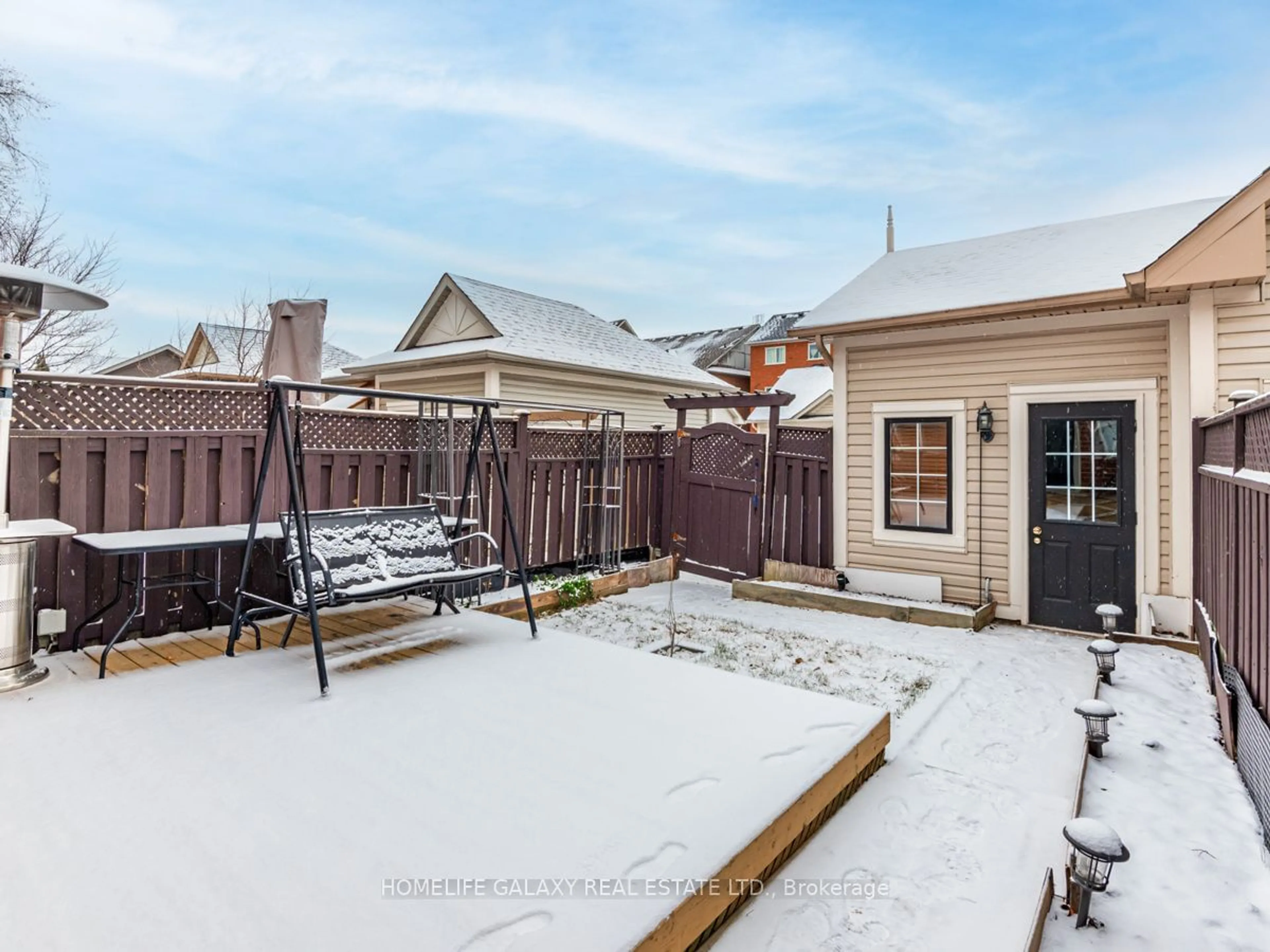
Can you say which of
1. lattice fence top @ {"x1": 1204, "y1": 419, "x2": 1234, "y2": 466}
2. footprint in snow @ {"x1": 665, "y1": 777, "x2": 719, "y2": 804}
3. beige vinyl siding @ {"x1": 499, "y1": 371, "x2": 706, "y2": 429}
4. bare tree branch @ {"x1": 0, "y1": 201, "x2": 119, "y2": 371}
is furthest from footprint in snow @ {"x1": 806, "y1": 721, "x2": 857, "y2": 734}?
bare tree branch @ {"x1": 0, "y1": 201, "x2": 119, "y2": 371}

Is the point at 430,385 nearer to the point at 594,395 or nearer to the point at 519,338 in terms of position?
the point at 519,338

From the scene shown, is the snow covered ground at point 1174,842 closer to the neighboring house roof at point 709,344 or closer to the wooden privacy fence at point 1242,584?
the wooden privacy fence at point 1242,584

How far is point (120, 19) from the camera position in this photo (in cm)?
774

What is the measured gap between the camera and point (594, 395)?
35.6 feet

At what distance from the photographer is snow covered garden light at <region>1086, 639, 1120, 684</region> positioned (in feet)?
13.6

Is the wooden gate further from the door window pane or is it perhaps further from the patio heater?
the patio heater

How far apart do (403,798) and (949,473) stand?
5489 millimetres

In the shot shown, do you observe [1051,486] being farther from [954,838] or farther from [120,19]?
[120,19]

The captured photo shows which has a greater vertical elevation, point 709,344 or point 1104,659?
point 709,344

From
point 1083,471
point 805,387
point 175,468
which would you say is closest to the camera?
point 175,468

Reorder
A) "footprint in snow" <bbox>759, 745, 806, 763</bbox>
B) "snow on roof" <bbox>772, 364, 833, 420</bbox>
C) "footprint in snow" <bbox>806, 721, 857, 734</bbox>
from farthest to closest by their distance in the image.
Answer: "snow on roof" <bbox>772, 364, 833, 420</bbox> → "footprint in snow" <bbox>806, 721, 857, 734</bbox> → "footprint in snow" <bbox>759, 745, 806, 763</bbox>

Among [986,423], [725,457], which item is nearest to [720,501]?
[725,457]

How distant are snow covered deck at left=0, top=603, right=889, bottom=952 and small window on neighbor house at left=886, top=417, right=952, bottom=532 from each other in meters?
3.56

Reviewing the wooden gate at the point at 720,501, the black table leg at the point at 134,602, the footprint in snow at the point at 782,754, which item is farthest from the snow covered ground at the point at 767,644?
the black table leg at the point at 134,602
